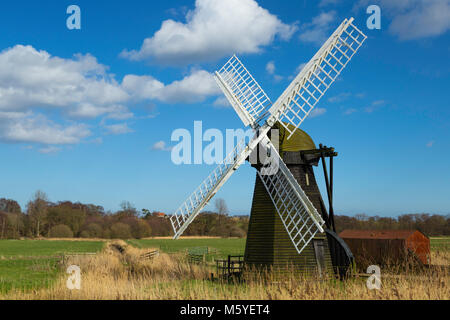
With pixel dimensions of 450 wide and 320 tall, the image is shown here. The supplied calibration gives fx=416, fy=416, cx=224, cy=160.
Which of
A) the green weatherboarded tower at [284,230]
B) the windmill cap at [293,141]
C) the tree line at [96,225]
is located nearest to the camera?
the green weatherboarded tower at [284,230]

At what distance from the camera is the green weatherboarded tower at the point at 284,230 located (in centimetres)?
1566

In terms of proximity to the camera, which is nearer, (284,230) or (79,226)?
(284,230)

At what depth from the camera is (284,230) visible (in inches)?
626

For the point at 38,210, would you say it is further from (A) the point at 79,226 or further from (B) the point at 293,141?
(B) the point at 293,141

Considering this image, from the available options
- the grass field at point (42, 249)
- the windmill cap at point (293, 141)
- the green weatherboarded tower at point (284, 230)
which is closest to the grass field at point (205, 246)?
the grass field at point (42, 249)

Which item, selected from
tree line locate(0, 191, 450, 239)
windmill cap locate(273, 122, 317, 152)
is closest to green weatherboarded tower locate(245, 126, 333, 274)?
windmill cap locate(273, 122, 317, 152)

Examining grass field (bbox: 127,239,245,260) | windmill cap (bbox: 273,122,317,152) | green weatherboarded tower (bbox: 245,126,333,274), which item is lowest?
grass field (bbox: 127,239,245,260)

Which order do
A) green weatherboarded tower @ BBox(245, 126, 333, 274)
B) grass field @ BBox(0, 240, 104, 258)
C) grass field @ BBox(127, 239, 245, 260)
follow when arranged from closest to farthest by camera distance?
green weatherboarded tower @ BBox(245, 126, 333, 274) → grass field @ BBox(127, 239, 245, 260) → grass field @ BBox(0, 240, 104, 258)

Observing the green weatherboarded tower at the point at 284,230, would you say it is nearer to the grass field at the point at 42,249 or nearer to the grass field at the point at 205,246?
the grass field at the point at 205,246

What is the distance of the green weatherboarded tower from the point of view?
1566cm

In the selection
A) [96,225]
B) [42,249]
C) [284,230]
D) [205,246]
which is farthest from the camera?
[96,225]

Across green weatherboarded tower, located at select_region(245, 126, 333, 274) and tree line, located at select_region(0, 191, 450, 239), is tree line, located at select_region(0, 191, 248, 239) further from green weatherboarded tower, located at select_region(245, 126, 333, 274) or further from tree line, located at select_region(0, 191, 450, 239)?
green weatherboarded tower, located at select_region(245, 126, 333, 274)

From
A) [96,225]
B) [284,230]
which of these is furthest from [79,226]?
[284,230]
